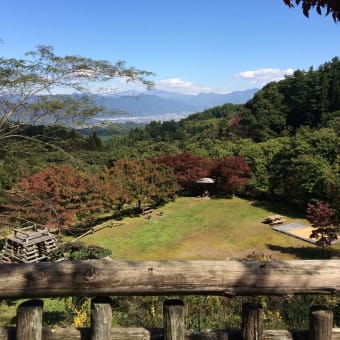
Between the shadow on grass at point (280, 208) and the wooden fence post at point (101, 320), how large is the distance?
66.1 ft

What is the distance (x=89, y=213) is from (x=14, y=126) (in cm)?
1341

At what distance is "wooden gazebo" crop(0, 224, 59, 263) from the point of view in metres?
12.5

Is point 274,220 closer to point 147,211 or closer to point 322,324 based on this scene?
point 147,211

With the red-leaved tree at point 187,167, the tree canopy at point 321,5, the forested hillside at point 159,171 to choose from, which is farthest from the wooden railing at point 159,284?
the red-leaved tree at point 187,167

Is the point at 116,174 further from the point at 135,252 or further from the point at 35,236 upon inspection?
the point at 35,236

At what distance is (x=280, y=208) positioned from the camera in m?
22.3

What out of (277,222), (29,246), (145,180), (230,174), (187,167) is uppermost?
(187,167)

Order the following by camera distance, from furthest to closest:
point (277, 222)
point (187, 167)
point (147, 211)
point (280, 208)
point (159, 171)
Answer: point (187, 167)
point (159, 171)
point (280, 208)
point (147, 211)
point (277, 222)

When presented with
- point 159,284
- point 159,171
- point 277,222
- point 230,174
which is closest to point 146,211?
point 159,171

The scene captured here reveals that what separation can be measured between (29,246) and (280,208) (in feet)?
48.2

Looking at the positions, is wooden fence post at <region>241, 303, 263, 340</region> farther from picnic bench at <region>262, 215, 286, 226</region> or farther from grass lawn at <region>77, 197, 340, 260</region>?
picnic bench at <region>262, 215, 286, 226</region>

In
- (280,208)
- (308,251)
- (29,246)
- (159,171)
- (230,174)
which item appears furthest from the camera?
(230,174)

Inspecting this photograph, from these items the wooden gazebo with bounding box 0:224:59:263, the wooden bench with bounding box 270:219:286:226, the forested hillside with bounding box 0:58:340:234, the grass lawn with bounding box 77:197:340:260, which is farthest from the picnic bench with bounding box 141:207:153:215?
the wooden gazebo with bounding box 0:224:59:263

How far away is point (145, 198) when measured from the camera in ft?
70.8
